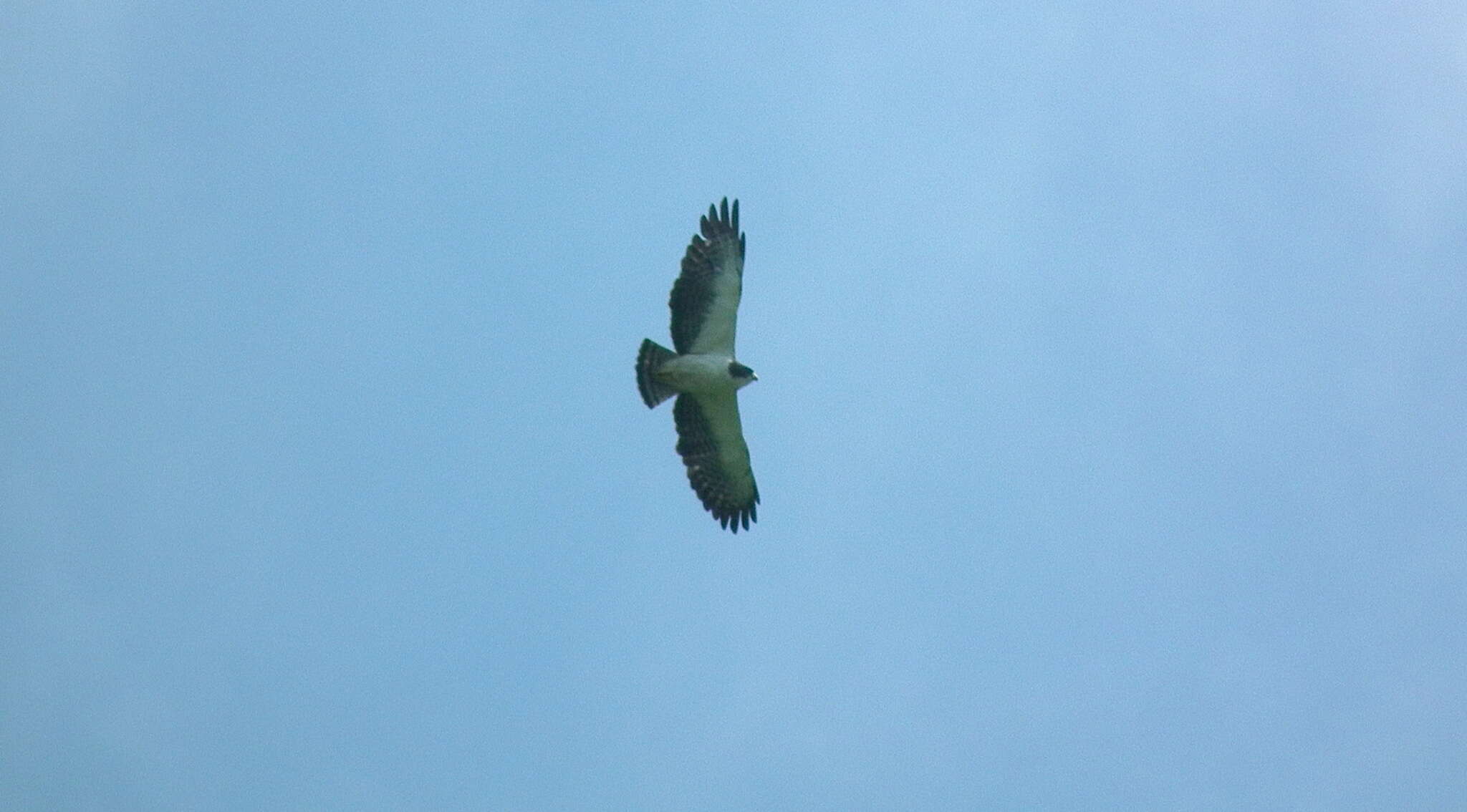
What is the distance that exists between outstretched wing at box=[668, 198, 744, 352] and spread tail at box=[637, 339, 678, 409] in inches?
8.1

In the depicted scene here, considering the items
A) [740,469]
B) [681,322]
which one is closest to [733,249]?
[681,322]

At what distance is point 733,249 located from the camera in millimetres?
20078

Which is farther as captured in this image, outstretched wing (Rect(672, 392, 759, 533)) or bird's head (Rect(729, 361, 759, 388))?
outstretched wing (Rect(672, 392, 759, 533))

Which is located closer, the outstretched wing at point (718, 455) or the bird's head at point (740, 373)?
the bird's head at point (740, 373)

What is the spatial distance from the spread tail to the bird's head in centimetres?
70

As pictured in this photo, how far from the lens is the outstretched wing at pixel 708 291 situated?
19.9 m

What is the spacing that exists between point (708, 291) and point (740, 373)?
1.04 m

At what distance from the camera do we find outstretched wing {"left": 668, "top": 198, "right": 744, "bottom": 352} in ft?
65.2

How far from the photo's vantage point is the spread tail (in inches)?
785

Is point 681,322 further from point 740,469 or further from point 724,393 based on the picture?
point 740,469

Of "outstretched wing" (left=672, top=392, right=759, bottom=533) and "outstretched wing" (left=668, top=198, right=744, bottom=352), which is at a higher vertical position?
"outstretched wing" (left=668, top=198, right=744, bottom=352)

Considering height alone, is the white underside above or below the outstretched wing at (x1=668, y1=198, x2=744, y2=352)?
below

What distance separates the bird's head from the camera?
64.8 ft

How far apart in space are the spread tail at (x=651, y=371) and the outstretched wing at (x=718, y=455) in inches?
13.0
